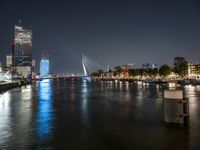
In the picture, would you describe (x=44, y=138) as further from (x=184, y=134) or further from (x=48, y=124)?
(x=184, y=134)

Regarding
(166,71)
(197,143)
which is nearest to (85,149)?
(197,143)

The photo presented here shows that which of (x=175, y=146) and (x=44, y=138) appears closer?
(x=175, y=146)

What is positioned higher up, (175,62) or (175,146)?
(175,62)

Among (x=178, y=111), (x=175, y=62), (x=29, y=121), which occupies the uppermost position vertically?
(x=175, y=62)

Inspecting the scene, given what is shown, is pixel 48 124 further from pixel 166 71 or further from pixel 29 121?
pixel 166 71

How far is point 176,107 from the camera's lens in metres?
12.7

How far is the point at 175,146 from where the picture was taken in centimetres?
988

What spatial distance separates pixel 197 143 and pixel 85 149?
4.21 meters

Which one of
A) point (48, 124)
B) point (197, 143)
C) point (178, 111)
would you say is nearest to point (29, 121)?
point (48, 124)

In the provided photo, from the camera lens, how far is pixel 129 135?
11922 millimetres

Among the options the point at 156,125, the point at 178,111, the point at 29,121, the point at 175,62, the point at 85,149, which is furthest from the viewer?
the point at 175,62

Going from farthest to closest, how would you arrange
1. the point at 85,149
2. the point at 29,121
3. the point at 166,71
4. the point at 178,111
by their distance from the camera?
1. the point at 166,71
2. the point at 29,121
3. the point at 178,111
4. the point at 85,149

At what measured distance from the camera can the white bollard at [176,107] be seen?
12.7m

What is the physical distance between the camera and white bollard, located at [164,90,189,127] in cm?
1271
